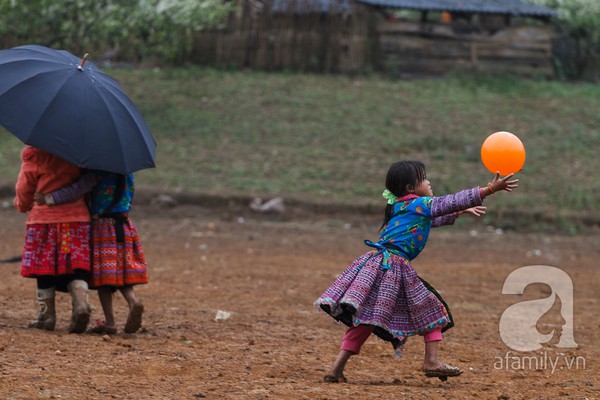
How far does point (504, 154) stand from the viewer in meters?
5.04

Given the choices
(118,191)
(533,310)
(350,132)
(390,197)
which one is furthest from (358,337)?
(350,132)

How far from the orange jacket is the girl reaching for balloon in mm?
1996

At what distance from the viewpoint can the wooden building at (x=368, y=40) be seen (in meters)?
21.5

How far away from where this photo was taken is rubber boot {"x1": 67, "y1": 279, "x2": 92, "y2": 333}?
628cm

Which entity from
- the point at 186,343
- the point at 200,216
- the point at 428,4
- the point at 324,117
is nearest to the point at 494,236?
the point at 200,216

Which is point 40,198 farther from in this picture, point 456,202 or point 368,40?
point 368,40

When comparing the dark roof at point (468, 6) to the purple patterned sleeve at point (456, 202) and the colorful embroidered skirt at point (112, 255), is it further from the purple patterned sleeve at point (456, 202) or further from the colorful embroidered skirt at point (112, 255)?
the purple patterned sleeve at point (456, 202)

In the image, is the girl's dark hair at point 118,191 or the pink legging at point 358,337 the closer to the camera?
the pink legging at point 358,337

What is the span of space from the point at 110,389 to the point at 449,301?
504 cm

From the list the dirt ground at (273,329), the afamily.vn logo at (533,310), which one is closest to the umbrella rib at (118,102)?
the dirt ground at (273,329)

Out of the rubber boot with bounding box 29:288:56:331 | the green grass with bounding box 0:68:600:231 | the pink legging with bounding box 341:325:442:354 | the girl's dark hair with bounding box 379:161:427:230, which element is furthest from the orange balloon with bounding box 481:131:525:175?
the green grass with bounding box 0:68:600:231

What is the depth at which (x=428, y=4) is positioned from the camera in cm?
2270

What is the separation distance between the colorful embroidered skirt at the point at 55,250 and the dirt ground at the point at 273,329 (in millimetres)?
439

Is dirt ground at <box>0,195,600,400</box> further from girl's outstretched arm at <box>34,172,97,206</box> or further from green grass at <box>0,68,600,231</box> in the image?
green grass at <box>0,68,600,231</box>
